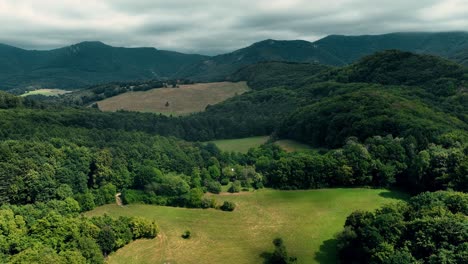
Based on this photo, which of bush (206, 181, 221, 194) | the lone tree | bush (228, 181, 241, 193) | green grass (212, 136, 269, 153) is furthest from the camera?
green grass (212, 136, 269, 153)

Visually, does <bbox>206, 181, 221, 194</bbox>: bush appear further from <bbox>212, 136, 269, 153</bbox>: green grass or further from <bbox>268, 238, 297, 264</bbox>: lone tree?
<bbox>212, 136, 269, 153</bbox>: green grass

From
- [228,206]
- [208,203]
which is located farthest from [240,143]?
[228,206]

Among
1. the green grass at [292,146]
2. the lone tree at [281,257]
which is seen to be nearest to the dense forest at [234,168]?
the green grass at [292,146]

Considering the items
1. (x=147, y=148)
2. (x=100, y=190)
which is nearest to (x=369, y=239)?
(x=100, y=190)

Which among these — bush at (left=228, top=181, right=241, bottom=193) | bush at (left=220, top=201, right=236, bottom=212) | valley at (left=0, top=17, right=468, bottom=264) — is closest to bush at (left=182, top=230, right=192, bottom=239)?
valley at (left=0, top=17, right=468, bottom=264)

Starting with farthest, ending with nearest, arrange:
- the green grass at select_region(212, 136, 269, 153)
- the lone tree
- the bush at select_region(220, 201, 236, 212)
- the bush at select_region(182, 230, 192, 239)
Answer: the green grass at select_region(212, 136, 269, 153)
the bush at select_region(220, 201, 236, 212)
the bush at select_region(182, 230, 192, 239)
the lone tree

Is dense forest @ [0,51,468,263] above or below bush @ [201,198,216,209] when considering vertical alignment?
above

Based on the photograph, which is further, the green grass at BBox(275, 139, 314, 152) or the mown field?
the mown field
